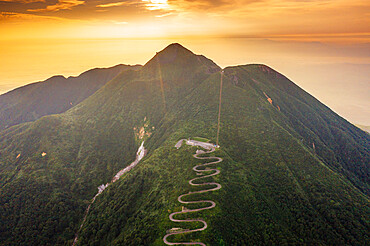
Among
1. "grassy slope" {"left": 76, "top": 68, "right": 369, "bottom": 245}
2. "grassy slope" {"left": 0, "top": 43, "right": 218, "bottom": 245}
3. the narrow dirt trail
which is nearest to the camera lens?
"grassy slope" {"left": 76, "top": 68, "right": 369, "bottom": 245}

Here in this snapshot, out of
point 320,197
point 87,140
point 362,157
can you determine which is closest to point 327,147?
point 362,157

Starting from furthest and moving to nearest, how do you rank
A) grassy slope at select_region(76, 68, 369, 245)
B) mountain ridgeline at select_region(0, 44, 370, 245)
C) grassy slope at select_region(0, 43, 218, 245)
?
grassy slope at select_region(0, 43, 218, 245) < mountain ridgeline at select_region(0, 44, 370, 245) < grassy slope at select_region(76, 68, 369, 245)

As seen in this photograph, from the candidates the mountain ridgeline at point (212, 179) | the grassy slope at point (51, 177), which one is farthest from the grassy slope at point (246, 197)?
the grassy slope at point (51, 177)

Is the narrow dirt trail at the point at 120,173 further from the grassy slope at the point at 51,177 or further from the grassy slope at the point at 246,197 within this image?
the grassy slope at the point at 246,197

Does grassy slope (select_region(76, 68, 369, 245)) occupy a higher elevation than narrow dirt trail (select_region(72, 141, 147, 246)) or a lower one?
higher

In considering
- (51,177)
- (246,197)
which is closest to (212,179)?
(246,197)

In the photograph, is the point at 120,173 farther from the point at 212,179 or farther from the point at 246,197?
the point at 246,197

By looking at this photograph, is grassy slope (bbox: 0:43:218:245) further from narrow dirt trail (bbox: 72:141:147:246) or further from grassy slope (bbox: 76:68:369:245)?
grassy slope (bbox: 76:68:369:245)

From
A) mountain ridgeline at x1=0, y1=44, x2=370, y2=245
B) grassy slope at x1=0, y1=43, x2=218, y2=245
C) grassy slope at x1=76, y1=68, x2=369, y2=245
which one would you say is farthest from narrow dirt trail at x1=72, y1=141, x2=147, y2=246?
grassy slope at x1=76, y1=68, x2=369, y2=245

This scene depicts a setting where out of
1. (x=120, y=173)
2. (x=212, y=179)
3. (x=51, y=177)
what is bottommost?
(x=120, y=173)
